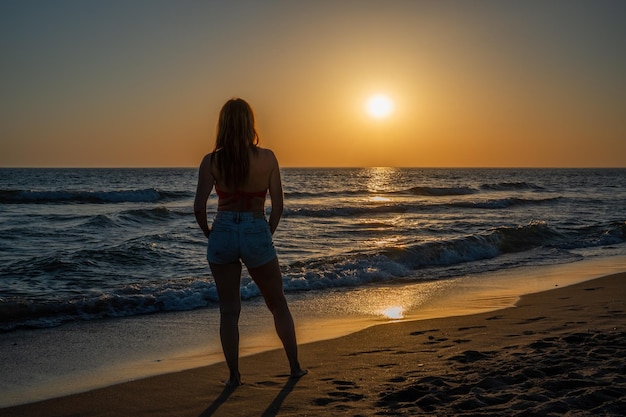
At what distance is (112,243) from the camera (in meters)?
15.7

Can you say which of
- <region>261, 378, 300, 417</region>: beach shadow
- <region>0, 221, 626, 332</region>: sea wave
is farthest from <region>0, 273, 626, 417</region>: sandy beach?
<region>0, 221, 626, 332</region>: sea wave

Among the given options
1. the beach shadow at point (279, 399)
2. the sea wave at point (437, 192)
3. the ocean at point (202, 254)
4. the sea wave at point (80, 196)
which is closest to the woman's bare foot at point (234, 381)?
the beach shadow at point (279, 399)

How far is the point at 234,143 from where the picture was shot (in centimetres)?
454

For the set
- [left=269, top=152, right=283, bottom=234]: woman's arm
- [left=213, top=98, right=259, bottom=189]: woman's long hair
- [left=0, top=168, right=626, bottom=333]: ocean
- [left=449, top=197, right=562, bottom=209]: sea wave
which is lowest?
[left=0, top=168, right=626, bottom=333]: ocean

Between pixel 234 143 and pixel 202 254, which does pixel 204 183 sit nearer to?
pixel 234 143

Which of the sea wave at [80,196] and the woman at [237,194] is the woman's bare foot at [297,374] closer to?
the woman at [237,194]

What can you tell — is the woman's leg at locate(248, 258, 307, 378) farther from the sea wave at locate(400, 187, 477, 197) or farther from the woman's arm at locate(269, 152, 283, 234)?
the sea wave at locate(400, 187, 477, 197)

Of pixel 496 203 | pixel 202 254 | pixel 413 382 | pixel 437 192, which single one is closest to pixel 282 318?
pixel 413 382

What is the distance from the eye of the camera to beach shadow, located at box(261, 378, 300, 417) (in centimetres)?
412

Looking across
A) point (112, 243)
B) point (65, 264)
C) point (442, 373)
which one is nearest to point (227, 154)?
point (442, 373)

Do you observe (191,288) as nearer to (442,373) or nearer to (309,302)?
(309,302)

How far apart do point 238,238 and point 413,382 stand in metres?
1.54

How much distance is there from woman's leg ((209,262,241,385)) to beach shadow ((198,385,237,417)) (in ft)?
0.19

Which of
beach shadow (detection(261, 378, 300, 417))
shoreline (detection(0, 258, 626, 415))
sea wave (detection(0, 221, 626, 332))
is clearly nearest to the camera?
beach shadow (detection(261, 378, 300, 417))
